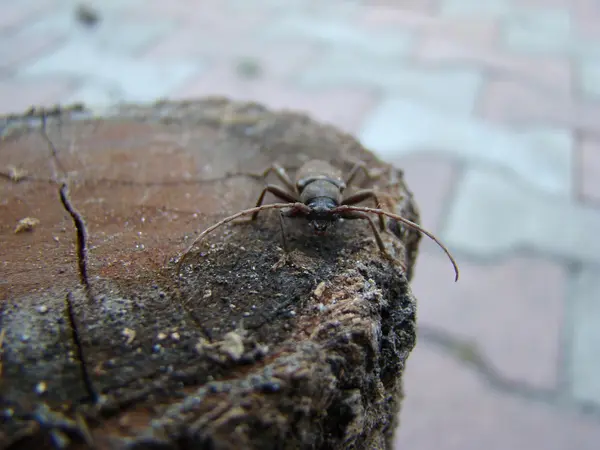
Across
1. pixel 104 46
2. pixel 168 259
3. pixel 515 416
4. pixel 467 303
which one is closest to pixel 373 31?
pixel 104 46

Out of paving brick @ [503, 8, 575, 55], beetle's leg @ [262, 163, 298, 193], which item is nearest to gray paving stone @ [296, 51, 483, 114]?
paving brick @ [503, 8, 575, 55]

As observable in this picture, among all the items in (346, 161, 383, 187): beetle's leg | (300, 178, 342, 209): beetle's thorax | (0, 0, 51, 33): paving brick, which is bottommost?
(0, 0, 51, 33): paving brick

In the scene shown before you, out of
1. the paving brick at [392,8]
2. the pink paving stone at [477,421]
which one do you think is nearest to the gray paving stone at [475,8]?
the paving brick at [392,8]

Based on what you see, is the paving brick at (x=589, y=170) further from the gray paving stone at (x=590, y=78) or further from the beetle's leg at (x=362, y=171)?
the beetle's leg at (x=362, y=171)

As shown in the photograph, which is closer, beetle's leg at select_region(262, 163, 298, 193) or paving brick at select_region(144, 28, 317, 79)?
beetle's leg at select_region(262, 163, 298, 193)

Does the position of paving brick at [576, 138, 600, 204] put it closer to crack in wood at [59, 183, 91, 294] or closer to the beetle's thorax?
the beetle's thorax

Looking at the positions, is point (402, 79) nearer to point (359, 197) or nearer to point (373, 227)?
point (359, 197)

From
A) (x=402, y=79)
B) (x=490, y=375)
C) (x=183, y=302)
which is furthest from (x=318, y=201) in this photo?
(x=402, y=79)

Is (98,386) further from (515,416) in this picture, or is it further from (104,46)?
(104,46)
